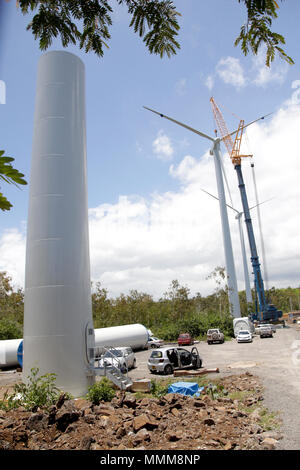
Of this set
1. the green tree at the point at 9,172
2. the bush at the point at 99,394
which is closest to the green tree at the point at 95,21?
the green tree at the point at 9,172

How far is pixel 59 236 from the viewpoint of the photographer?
45.4 ft

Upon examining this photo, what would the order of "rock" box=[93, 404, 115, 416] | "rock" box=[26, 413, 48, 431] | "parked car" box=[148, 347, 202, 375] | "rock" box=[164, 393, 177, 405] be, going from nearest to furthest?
"rock" box=[26, 413, 48, 431] → "rock" box=[93, 404, 115, 416] → "rock" box=[164, 393, 177, 405] → "parked car" box=[148, 347, 202, 375]

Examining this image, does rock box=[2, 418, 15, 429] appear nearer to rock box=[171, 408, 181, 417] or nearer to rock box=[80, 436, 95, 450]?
rock box=[80, 436, 95, 450]

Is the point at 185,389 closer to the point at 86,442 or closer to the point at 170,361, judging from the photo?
the point at 86,442

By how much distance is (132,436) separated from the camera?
791cm

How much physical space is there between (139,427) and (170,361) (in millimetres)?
13156

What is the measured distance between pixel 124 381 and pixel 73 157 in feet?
34.2

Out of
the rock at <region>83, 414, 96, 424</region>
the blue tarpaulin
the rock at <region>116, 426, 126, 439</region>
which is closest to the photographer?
the rock at <region>116, 426, 126, 439</region>

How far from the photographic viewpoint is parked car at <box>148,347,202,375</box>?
20.5 m

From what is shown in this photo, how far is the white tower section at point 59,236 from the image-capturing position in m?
13.0

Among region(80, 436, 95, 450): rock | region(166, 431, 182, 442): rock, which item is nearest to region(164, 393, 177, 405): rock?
region(166, 431, 182, 442): rock

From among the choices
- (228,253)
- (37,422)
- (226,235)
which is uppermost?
A: (226,235)

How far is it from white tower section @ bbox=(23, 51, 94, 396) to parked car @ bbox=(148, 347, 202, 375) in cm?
748

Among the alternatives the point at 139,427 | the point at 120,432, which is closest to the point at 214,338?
the point at 139,427
